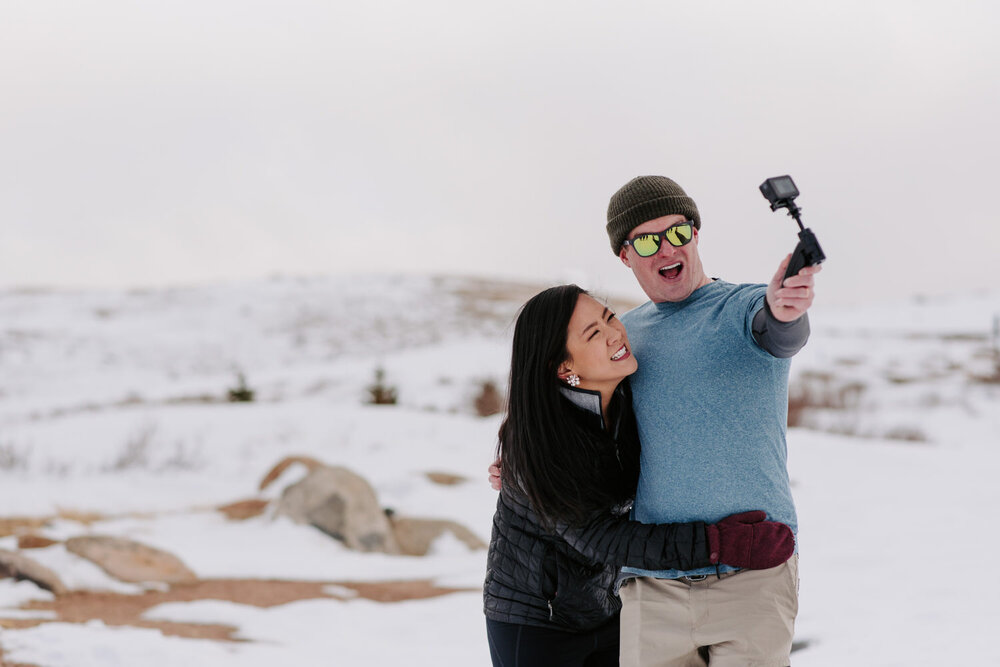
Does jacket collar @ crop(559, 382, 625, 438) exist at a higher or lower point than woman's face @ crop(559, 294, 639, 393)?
lower

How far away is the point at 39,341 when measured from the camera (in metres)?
39.8

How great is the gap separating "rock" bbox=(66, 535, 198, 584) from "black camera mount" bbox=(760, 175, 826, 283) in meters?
7.22

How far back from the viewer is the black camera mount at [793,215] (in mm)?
2061

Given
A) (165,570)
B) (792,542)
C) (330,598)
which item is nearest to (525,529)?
(792,542)

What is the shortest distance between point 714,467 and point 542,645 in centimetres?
77

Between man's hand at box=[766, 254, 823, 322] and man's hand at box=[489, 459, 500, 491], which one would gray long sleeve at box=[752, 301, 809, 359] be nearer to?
man's hand at box=[766, 254, 823, 322]

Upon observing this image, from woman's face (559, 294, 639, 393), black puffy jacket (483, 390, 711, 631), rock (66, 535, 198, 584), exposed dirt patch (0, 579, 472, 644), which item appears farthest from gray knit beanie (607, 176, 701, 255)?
rock (66, 535, 198, 584)

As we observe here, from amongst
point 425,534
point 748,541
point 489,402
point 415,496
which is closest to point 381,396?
point 489,402

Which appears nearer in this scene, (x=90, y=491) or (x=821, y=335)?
(x=90, y=491)

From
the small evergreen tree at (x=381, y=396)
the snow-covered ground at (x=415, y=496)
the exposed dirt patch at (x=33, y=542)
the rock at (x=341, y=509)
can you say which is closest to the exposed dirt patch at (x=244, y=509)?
the snow-covered ground at (x=415, y=496)

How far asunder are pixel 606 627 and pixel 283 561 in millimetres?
6759

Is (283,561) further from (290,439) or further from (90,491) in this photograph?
(290,439)

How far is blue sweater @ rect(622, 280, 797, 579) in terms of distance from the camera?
7.64 feet

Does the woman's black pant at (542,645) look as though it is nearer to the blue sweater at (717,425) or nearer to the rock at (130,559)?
the blue sweater at (717,425)
